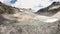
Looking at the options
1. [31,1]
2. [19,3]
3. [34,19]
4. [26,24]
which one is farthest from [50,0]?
[26,24]

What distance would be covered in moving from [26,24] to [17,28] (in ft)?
0.21

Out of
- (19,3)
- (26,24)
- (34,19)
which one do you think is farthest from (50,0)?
(26,24)

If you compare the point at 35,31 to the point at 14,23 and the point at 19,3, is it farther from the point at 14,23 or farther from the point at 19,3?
the point at 19,3

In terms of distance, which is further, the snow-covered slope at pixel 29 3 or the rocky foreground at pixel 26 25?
the snow-covered slope at pixel 29 3

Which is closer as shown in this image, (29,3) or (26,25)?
(26,25)

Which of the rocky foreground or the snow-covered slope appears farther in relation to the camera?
the snow-covered slope

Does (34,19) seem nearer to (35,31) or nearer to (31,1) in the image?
(35,31)

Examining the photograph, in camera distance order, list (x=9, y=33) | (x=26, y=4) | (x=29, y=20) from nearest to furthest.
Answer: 1. (x=9, y=33)
2. (x=29, y=20)
3. (x=26, y=4)

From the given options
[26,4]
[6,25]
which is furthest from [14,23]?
[26,4]

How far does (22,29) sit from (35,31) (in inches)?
2.8

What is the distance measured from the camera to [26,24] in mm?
818

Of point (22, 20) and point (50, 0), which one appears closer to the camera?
point (22, 20)

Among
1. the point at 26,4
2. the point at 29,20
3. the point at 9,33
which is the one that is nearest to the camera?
the point at 9,33

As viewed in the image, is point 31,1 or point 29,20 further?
point 31,1
